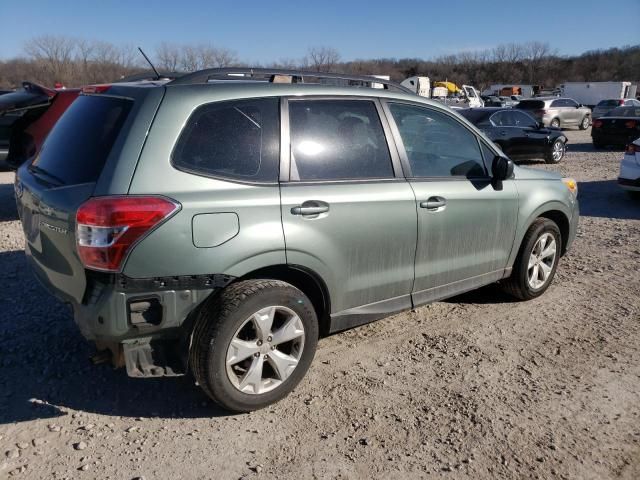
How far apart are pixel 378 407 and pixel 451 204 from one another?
151cm

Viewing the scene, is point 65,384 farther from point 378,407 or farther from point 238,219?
point 378,407

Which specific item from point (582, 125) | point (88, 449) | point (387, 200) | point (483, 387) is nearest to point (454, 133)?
point (387, 200)

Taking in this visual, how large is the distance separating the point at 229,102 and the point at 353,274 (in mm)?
1261

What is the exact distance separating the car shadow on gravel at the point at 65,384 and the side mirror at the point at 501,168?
262 centimetres

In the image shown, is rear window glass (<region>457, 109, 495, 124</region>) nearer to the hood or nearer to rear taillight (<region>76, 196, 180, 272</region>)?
the hood

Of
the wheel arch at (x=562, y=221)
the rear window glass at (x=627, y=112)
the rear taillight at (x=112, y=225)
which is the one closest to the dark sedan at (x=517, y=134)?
the rear window glass at (x=627, y=112)

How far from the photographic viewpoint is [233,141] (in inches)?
116

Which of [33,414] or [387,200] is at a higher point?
[387,200]

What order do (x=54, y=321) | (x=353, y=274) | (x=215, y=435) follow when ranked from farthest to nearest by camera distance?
(x=54, y=321), (x=353, y=274), (x=215, y=435)

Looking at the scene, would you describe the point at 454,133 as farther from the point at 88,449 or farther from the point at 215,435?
Result: the point at 88,449

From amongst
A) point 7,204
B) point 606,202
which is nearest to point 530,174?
point 606,202

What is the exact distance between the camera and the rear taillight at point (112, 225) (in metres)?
2.57

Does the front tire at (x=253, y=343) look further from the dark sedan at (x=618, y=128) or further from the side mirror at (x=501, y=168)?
the dark sedan at (x=618, y=128)

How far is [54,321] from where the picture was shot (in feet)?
13.6
